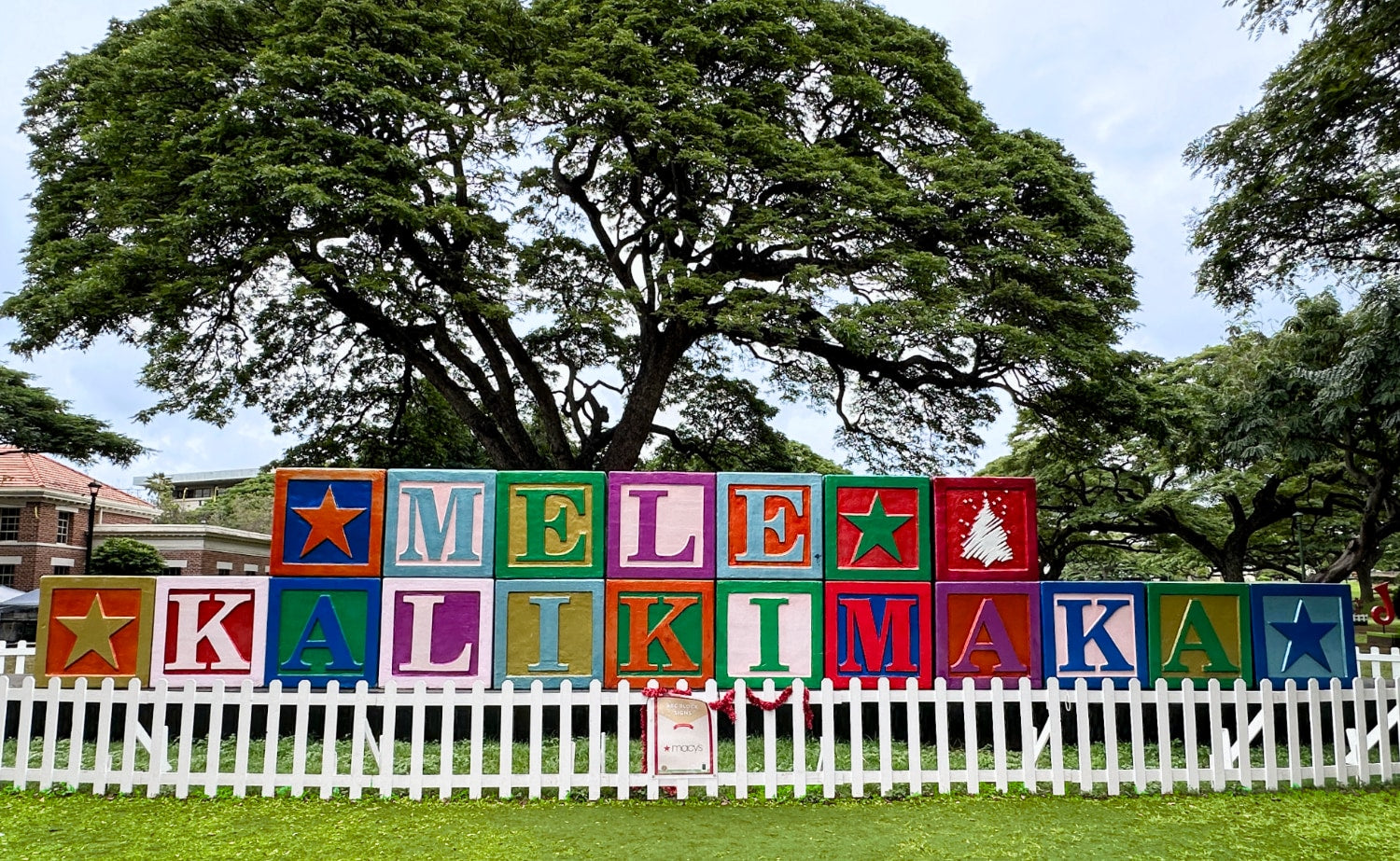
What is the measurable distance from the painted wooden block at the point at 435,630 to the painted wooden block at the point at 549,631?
14cm

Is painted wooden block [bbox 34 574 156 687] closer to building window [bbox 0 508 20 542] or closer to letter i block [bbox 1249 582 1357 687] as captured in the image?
letter i block [bbox 1249 582 1357 687]

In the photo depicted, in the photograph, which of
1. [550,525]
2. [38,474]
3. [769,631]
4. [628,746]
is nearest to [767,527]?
[769,631]

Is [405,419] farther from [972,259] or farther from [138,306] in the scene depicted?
[972,259]

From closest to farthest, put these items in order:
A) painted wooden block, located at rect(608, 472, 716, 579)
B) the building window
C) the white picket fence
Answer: the white picket fence < painted wooden block, located at rect(608, 472, 716, 579) < the building window

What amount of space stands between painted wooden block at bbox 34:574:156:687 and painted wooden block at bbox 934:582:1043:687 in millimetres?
6716

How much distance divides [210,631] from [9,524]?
108 feet

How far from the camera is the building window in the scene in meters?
34.3

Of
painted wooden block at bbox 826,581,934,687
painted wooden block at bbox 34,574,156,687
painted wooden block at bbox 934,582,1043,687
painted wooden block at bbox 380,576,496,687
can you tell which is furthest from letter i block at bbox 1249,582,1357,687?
painted wooden block at bbox 34,574,156,687

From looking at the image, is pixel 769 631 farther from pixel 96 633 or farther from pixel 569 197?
pixel 569 197

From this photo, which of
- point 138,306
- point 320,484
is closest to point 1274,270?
point 320,484

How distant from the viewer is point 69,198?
742 inches

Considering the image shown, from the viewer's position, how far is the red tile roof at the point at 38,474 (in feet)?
113

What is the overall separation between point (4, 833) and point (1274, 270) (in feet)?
55.6

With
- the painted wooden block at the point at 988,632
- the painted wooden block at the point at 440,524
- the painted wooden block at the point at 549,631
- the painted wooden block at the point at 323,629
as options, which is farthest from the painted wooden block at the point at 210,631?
the painted wooden block at the point at 988,632
